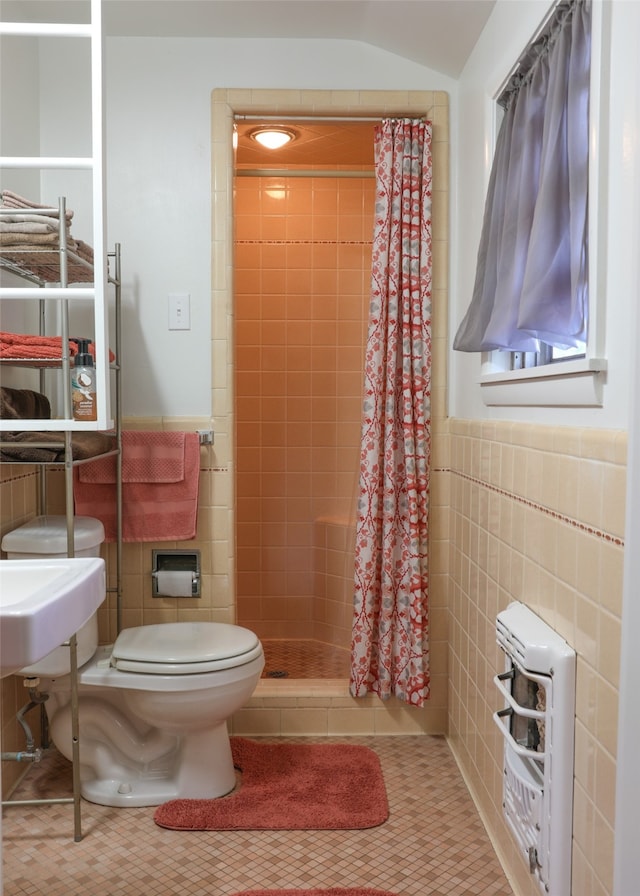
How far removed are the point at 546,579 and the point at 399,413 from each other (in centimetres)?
123

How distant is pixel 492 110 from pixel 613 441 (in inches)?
52.6

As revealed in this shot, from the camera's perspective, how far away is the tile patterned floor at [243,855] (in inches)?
81.7

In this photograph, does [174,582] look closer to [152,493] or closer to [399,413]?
[152,493]

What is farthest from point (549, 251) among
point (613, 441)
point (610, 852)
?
point (610, 852)

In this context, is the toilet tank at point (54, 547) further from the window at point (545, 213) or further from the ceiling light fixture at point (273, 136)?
the ceiling light fixture at point (273, 136)

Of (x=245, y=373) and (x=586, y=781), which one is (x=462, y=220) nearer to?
(x=245, y=373)

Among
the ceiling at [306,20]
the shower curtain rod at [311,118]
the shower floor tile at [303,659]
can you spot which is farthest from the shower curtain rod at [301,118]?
the shower floor tile at [303,659]

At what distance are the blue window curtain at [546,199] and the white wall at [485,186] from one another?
9 centimetres

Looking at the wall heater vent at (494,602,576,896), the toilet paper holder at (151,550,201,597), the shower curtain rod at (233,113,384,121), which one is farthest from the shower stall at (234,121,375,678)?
the wall heater vent at (494,602,576,896)

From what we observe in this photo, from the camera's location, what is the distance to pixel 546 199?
1.68 meters

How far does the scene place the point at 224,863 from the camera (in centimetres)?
218

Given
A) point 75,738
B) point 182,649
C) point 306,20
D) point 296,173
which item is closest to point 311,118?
point 306,20

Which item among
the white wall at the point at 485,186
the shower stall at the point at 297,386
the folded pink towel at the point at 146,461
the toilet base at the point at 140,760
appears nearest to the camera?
the white wall at the point at 485,186

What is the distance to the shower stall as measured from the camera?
3967 mm
